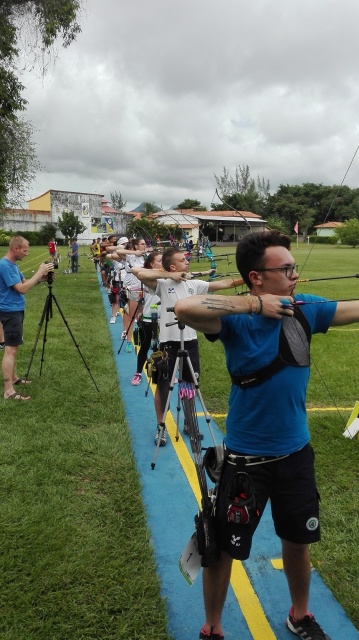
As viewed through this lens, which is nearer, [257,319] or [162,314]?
[257,319]

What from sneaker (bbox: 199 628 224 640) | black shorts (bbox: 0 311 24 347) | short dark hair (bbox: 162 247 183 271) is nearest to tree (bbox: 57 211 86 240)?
black shorts (bbox: 0 311 24 347)

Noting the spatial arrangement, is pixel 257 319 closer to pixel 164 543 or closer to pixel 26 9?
pixel 164 543

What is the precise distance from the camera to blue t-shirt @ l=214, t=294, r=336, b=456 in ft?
6.66

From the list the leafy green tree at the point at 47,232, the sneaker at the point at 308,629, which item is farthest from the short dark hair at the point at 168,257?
the leafy green tree at the point at 47,232

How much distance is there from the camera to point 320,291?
16391 millimetres

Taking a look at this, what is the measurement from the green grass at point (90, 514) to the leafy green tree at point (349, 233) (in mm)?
53560

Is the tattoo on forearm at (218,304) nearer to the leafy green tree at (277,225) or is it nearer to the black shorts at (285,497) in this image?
the black shorts at (285,497)

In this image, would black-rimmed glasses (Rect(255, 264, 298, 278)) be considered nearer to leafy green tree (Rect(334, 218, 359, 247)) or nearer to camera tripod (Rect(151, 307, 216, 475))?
camera tripod (Rect(151, 307, 216, 475))

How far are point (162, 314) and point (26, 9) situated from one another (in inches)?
578

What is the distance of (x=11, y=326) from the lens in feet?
18.8

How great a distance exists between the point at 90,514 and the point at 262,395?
6.67 feet

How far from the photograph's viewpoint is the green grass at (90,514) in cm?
251

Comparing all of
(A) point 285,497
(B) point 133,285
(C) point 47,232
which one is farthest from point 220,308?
(C) point 47,232

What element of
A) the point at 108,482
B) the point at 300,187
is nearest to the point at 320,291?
the point at 108,482
